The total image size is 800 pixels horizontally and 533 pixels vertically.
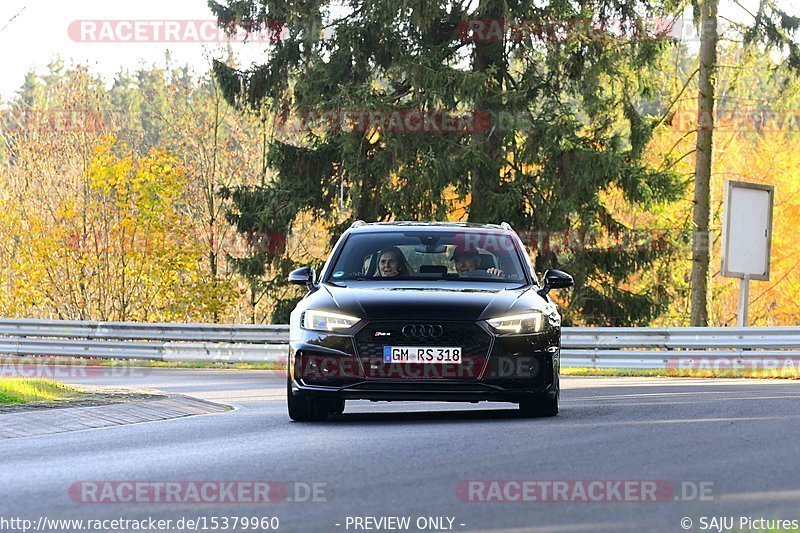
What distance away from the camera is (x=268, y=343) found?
28.5 meters

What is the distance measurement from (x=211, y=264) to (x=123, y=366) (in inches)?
549

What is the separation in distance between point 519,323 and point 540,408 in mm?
972

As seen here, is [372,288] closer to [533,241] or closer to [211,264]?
[533,241]

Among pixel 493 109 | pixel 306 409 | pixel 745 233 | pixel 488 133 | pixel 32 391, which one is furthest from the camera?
pixel 488 133

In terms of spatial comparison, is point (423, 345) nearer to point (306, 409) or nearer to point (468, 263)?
point (306, 409)

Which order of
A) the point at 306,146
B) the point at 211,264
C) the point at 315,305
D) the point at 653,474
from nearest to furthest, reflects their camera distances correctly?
the point at 653,474, the point at 315,305, the point at 306,146, the point at 211,264

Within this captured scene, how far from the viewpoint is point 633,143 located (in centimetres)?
3288

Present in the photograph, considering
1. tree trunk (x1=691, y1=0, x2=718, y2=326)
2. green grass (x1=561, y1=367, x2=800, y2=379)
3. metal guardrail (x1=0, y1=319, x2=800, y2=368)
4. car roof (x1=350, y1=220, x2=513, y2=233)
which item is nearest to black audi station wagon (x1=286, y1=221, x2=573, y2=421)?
car roof (x1=350, y1=220, x2=513, y2=233)

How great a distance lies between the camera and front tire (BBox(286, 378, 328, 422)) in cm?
1230

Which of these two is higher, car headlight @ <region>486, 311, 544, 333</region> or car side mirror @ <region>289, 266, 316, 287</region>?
car side mirror @ <region>289, 266, 316, 287</region>

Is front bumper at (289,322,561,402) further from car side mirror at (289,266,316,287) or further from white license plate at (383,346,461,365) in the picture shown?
car side mirror at (289,266,316,287)

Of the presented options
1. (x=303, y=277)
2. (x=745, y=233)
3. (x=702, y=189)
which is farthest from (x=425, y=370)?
(x=702, y=189)

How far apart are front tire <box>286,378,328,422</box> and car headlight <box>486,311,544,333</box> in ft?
5.81

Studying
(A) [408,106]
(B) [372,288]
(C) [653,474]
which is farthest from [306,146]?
(C) [653,474]
